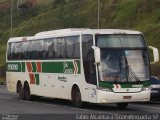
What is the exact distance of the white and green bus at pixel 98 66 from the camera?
24344mm

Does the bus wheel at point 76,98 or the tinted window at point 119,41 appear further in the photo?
the bus wheel at point 76,98

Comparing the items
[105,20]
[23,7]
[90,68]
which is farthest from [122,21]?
[90,68]

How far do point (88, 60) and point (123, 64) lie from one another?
1.54 meters

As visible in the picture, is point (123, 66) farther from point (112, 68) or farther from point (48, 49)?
point (48, 49)

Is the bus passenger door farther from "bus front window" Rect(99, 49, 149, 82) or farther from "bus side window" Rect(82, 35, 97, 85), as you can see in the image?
"bus front window" Rect(99, 49, 149, 82)

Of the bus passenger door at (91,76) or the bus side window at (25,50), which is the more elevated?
the bus side window at (25,50)

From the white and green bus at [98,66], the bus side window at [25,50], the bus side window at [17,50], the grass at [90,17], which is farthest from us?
the grass at [90,17]

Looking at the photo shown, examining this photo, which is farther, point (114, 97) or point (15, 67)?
point (15, 67)

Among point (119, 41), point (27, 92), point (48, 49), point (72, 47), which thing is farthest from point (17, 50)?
point (119, 41)

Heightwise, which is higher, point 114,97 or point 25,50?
point 25,50

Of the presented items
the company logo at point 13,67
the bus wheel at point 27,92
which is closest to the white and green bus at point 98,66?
the bus wheel at point 27,92

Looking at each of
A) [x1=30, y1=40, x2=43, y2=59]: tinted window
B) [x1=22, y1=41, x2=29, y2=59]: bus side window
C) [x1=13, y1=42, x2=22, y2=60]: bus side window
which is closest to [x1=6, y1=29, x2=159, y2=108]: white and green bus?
[x1=30, y1=40, x2=43, y2=59]: tinted window

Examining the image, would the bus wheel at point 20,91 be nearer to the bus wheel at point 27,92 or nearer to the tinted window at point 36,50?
the bus wheel at point 27,92

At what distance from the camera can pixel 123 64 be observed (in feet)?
80.5
